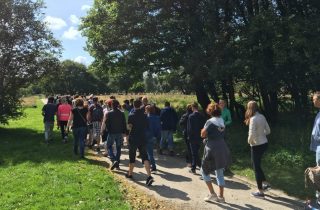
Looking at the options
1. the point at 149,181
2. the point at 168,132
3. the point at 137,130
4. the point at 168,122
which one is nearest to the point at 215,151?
the point at 149,181

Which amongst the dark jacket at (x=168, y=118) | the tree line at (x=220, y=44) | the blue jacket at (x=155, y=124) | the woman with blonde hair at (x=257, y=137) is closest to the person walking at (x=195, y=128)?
the woman with blonde hair at (x=257, y=137)

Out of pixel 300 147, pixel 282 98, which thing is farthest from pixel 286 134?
pixel 282 98

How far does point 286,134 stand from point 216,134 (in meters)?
8.07

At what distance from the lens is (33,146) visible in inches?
728

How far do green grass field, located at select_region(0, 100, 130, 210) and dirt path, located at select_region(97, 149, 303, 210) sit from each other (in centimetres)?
96

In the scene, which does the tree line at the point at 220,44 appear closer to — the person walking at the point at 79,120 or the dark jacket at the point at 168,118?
the dark jacket at the point at 168,118

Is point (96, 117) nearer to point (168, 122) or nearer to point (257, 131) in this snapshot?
point (168, 122)

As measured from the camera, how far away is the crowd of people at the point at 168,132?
9641 mm

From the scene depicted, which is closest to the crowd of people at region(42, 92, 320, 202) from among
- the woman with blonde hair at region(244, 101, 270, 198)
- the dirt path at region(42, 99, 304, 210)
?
the woman with blonde hair at region(244, 101, 270, 198)

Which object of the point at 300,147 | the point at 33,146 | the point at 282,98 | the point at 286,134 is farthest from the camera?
the point at 282,98

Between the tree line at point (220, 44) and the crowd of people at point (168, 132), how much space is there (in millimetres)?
3876

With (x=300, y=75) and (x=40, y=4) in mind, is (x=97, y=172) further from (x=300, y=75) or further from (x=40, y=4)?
(x=40, y=4)

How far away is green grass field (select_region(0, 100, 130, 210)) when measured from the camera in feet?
31.1

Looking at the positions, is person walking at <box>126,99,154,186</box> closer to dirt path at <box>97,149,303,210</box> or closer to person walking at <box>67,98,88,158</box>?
dirt path at <box>97,149,303,210</box>
